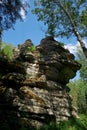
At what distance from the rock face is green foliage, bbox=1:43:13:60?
0.41m

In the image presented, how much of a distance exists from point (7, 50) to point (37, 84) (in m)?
4.04

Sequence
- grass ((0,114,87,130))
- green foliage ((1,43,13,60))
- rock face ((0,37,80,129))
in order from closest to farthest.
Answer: grass ((0,114,87,130))
rock face ((0,37,80,129))
green foliage ((1,43,13,60))

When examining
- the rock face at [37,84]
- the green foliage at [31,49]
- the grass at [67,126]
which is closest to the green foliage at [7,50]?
the rock face at [37,84]

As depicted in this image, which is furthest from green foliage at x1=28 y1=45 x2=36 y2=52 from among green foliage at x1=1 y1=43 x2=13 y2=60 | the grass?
the grass

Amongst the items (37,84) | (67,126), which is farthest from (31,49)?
(67,126)

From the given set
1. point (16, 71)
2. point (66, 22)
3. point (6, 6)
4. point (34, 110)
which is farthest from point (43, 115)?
point (66, 22)

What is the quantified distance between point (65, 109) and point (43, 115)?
2708 millimetres

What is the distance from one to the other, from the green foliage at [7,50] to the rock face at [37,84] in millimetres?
408

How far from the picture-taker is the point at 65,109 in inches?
706

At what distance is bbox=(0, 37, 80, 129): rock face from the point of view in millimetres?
15320

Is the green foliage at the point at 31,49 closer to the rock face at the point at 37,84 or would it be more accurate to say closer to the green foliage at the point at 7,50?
the rock face at the point at 37,84

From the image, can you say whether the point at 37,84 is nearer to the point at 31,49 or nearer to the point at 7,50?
the point at 31,49

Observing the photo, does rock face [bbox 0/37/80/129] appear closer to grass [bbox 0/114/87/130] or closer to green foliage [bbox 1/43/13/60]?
green foliage [bbox 1/43/13/60]

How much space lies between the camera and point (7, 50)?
19.6 metres
